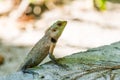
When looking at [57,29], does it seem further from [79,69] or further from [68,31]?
[68,31]

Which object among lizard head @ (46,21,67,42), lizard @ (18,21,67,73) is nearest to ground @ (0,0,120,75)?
lizard @ (18,21,67,73)

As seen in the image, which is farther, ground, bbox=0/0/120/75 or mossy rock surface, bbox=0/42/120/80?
ground, bbox=0/0/120/75

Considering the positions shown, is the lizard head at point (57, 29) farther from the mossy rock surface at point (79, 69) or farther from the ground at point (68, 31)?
the ground at point (68, 31)

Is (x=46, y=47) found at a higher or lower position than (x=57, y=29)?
lower

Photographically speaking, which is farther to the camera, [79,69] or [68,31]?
[68,31]

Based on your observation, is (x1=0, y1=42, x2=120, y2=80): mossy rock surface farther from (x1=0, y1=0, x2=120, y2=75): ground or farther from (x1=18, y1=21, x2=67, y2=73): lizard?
(x1=0, y1=0, x2=120, y2=75): ground

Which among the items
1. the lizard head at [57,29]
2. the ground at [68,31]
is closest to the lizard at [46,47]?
the lizard head at [57,29]

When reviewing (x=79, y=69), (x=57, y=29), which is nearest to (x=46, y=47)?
(x=57, y=29)

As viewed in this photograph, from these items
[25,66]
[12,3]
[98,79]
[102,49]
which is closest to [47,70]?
[25,66]
